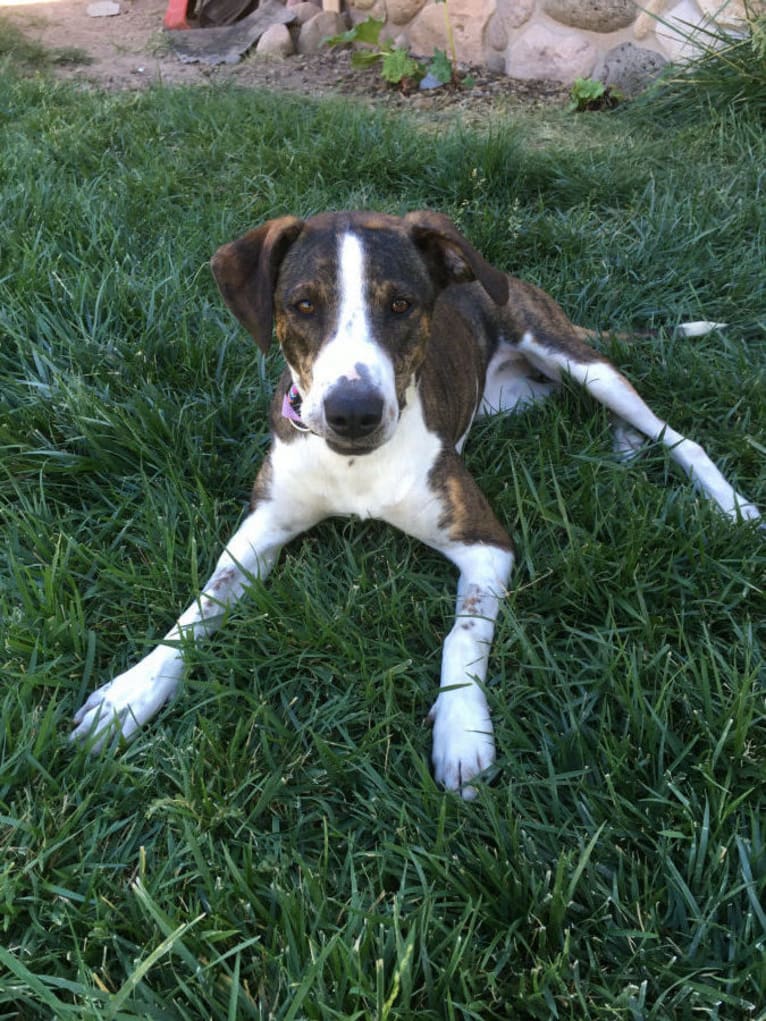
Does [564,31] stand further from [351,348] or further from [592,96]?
[351,348]

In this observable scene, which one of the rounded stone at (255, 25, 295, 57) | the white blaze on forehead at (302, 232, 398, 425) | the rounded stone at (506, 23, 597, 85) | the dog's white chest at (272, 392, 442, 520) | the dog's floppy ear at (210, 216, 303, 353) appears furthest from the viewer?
the rounded stone at (255, 25, 295, 57)

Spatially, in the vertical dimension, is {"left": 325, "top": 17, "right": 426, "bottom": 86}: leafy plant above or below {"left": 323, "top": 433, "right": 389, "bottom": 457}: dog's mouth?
below

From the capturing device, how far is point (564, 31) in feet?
21.3

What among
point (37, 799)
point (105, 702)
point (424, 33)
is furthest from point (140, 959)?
point (424, 33)

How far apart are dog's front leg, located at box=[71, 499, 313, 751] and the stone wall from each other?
4648mm

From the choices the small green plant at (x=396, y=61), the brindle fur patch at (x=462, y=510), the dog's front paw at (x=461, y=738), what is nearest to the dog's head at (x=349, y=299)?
the brindle fur patch at (x=462, y=510)

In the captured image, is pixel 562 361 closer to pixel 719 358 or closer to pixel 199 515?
pixel 719 358

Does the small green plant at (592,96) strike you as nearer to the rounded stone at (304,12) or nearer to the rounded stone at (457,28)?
the rounded stone at (457,28)

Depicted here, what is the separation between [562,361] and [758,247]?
1.56m

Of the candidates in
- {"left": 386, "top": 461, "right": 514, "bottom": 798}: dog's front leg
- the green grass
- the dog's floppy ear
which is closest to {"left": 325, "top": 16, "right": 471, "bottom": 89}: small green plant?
the green grass

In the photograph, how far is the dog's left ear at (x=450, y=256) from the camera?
8.45 ft

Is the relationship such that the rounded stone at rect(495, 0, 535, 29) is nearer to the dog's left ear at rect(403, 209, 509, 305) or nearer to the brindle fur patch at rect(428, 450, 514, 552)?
the dog's left ear at rect(403, 209, 509, 305)

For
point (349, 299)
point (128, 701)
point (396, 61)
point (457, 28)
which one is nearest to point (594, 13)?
point (457, 28)

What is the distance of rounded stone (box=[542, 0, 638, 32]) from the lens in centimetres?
613
